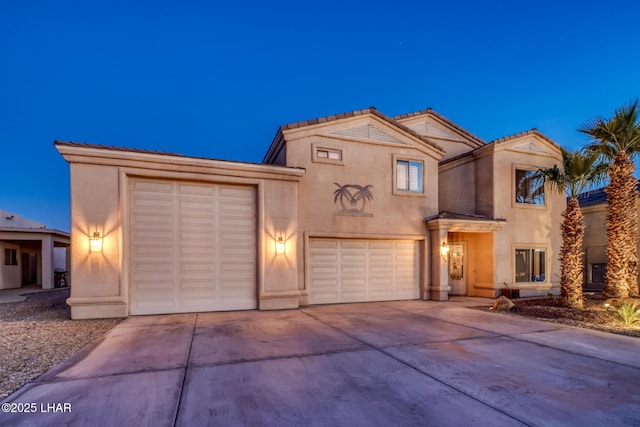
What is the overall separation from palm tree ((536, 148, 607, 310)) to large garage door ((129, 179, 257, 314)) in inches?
376

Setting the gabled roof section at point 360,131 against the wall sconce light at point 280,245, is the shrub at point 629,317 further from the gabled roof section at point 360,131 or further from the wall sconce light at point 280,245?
the wall sconce light at point 280,245

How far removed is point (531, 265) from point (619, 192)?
156 inches

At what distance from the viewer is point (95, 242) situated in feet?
26.2

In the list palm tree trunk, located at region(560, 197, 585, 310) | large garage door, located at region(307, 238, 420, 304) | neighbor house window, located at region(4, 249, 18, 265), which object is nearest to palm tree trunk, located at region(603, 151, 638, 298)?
palm tree trunk, located at region(560, 197, 585, 310)

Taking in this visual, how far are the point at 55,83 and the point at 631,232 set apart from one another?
141838 mm

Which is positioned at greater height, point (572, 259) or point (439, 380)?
point (572, 259)

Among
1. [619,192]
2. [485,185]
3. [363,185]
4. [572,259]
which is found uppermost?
[485,185]

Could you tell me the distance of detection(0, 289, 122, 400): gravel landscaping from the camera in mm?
4414

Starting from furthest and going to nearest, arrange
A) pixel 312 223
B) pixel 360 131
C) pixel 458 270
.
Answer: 1. pixel 458 270
2. pixel 360 131
3. pixel 312 223

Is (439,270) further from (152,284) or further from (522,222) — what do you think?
(152,284)

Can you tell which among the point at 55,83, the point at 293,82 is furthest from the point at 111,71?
the point at 293,82

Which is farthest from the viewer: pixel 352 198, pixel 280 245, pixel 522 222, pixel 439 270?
pixel 522 222

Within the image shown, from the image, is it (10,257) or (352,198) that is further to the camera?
(10,257)

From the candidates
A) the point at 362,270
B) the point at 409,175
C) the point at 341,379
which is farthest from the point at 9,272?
the point at 341,379
